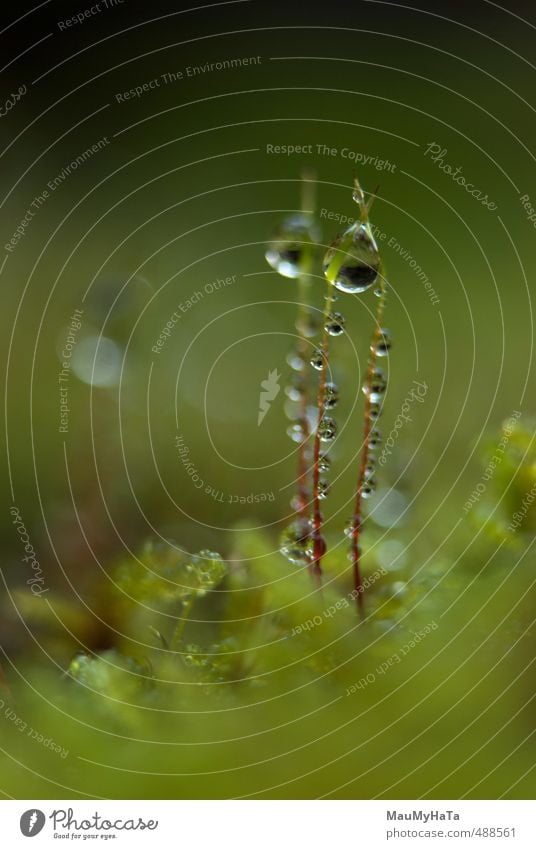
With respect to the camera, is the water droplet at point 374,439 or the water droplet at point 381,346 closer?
the water droplet at point 381,346

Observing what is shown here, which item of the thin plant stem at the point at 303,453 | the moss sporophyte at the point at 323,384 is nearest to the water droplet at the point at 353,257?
the moss sporophyte at the point at 323,384

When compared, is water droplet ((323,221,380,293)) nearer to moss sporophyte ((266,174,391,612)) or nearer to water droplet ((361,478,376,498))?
moss sporophyte ((266,174,391,612))

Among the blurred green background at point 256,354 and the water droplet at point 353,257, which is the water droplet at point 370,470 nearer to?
the blurred green background at point 256,354

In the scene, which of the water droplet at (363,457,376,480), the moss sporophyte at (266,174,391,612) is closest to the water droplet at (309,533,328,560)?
the moss sporophyte at (266,174,391,612)

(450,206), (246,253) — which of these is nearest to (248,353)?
(246,253)

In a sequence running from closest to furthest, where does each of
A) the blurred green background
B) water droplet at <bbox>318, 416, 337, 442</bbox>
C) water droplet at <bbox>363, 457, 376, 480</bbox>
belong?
the blurred green background < water droplet at <bbox>318, 416, 337, 442</bbox> < water droplet at <bbox>363, 457, 376, 480</bbox>
